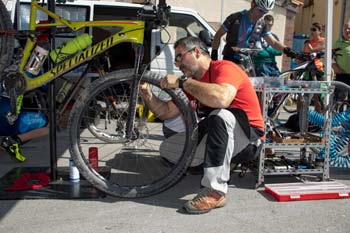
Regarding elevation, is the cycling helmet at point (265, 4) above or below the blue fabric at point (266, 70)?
above

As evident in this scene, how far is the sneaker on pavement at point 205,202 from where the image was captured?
116 inches

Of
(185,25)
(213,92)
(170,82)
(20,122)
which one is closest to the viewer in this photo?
(213,92)

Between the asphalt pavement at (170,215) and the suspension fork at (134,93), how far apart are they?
55 centimetres

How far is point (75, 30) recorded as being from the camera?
10.8 ft

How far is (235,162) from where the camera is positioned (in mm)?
3365

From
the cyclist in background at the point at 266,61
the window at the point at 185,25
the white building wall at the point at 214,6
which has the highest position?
the white building wall at the point at 214,6

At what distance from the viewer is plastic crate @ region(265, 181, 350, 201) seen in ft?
10.7

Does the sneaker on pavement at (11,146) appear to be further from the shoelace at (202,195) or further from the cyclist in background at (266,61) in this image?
the cyclist in background at (266,61)

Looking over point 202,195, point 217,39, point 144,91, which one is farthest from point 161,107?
point 217,39

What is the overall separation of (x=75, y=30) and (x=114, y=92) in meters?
0.58

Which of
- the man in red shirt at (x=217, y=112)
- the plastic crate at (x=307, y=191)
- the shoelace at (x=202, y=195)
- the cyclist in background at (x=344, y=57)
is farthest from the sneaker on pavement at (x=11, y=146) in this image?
the cyclist in background at (x=344, y=57)

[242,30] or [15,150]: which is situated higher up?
[242,30]


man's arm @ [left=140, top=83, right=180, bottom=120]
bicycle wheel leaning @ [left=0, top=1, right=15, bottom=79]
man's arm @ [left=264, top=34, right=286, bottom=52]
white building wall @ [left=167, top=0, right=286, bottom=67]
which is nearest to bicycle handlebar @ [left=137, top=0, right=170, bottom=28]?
man's arm @ [left=140, top=83, right=180, bottom=120]

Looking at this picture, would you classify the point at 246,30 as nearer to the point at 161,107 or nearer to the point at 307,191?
the point at 161,107
